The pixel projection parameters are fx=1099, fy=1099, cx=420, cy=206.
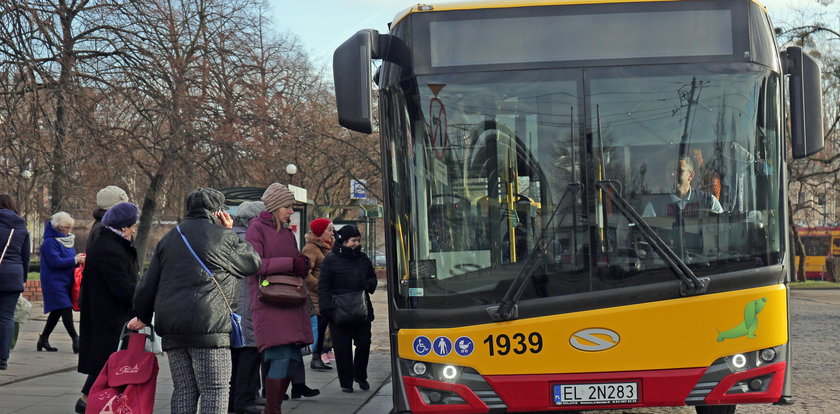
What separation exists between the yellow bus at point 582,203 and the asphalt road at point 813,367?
2326mm

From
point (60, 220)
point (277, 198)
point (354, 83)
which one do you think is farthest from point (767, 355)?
point (60, 220)

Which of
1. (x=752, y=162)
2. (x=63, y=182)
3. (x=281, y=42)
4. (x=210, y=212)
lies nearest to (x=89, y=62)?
(x=63, y=182)

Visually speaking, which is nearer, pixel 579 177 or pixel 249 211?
pixel 579 177

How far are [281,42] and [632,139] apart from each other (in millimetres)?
29521

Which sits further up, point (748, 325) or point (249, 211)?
point (249, 211)

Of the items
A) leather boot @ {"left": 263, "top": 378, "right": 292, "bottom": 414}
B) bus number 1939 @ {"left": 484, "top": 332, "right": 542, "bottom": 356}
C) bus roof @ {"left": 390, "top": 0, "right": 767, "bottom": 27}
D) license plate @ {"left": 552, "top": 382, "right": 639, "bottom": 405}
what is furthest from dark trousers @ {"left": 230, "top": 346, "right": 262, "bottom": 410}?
bus roof @ {"left": 390, "top": 0, "right": 767, "bottom": 27}

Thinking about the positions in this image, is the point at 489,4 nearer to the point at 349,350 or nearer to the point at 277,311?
the point at 277,311

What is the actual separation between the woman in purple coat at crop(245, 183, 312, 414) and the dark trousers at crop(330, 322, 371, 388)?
5.75 feet

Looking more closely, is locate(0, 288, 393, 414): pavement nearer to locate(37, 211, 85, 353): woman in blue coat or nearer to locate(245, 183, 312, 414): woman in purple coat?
locate(37, 211, 85, 353): woman in blue coat

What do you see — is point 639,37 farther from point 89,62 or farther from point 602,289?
point 89,62

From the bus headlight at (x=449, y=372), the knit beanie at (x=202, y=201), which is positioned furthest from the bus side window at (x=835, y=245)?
the knit beanie at (x=202, y=201)

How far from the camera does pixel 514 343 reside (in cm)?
641

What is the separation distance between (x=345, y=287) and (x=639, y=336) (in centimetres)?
392

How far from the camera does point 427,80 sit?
6621 millimetres
